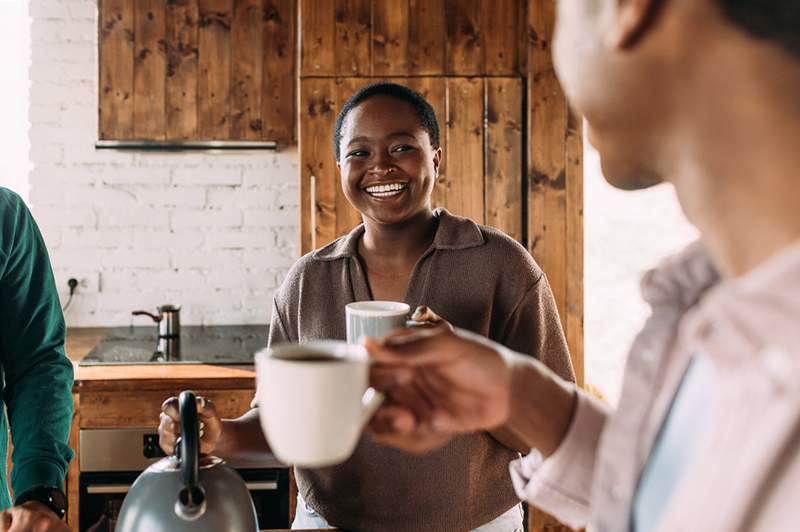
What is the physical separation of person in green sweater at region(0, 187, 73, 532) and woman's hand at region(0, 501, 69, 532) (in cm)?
15

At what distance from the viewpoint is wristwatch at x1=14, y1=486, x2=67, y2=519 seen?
1.14m

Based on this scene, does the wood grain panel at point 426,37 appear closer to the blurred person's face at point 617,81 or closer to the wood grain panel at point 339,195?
the wood grain panel at point 339,195

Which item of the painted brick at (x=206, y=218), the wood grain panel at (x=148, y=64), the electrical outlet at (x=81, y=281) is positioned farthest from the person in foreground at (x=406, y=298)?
the electrical outlet at (x=81, y=281)

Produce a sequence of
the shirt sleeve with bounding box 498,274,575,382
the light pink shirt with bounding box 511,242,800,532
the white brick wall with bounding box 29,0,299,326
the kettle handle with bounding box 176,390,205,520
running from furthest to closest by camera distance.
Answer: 1. the white brick wall with bounding box 29,0,299,326
2. the shirt sleeve with bounding box 498,274,575,382
3. the kettle handle with bounding box 176,390,205,520
4. the light pink shirt with bounding box 511,242,800,532

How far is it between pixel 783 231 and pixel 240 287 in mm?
2788

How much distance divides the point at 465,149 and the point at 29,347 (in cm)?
164

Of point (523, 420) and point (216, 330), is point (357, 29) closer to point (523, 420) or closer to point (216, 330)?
point (216, 330)

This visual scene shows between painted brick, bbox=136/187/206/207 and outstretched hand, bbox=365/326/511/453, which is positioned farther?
painted brick, bbox=136/187/206/207

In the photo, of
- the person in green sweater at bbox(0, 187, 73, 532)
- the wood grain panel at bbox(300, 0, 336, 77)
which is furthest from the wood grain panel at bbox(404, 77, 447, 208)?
the person in green sweater at bbox(0, 187, 73, 532)

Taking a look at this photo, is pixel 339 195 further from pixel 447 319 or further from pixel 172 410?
pixel 172 410

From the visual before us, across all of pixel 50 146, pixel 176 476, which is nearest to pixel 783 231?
pixel 176 476

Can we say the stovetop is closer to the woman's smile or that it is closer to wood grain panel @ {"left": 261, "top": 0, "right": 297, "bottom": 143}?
wood grain panel @ {"left": 261, "top": 0, "right": 297, "bottom": 143}

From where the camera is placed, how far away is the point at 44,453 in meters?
1.22

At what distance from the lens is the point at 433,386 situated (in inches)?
28.1
